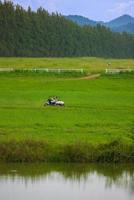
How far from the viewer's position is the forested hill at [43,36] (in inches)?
6024

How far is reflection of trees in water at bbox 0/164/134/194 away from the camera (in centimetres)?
2853

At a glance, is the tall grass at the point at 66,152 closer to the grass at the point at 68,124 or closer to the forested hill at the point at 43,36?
the grass at the point at 68,124

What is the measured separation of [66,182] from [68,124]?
8723mm

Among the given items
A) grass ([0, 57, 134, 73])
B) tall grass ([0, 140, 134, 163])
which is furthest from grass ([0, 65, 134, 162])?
grass ([0, 57, 134, 73])

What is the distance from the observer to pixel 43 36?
164750 millimetres

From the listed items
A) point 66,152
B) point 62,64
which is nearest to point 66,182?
point 66,152

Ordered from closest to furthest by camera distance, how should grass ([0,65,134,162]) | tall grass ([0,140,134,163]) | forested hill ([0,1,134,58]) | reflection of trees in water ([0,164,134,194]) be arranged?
reflection of trees in water ([0,164,134,194]) → tall grass ([0,140,134,163]) → grass ([0,65,134,162]) → forested hill ([0,1,134,58])

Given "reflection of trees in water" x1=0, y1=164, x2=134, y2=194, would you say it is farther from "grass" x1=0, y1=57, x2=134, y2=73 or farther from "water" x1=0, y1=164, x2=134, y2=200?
"grass" x1=0, y1=57, x2=134, y2=73

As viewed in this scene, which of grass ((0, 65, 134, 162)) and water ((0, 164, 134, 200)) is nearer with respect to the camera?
water ((0, 164, 134, 200))

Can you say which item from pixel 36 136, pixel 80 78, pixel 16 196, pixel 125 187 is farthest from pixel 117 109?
pixel 80 78

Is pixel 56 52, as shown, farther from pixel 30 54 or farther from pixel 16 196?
pixel 16 196

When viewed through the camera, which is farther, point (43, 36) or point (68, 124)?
point (43, 36)

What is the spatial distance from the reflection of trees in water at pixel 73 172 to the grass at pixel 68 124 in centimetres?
65

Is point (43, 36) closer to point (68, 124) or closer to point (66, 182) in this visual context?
point (68, 124)
